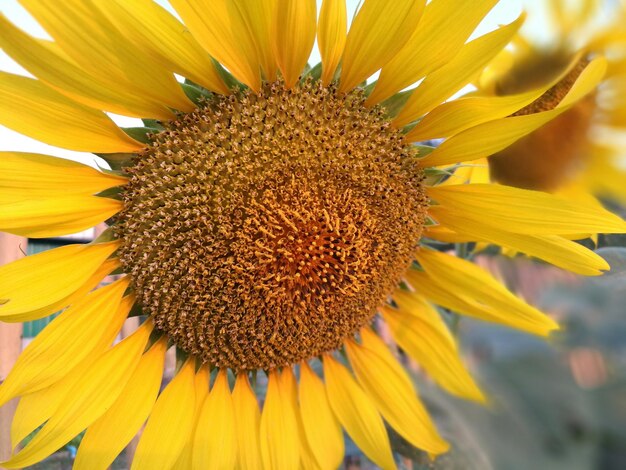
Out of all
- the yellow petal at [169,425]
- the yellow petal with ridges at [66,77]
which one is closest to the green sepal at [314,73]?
the yellow petal with ridges at [66,77]

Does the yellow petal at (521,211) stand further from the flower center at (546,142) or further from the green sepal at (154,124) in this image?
the green sepal at (154,124)

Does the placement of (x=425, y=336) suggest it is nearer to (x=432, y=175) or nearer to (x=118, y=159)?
(x=432, y=175)

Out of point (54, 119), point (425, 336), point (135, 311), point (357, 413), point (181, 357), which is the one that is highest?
point (54, 119)

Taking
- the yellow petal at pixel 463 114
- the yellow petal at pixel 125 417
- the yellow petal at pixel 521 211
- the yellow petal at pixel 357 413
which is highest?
the yellow petal at pixel 463 114

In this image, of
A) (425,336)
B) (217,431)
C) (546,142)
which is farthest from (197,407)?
(546,142)

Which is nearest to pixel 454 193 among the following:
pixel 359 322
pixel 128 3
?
pixel 359 322

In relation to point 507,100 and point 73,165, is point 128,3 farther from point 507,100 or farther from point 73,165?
point 507,100
